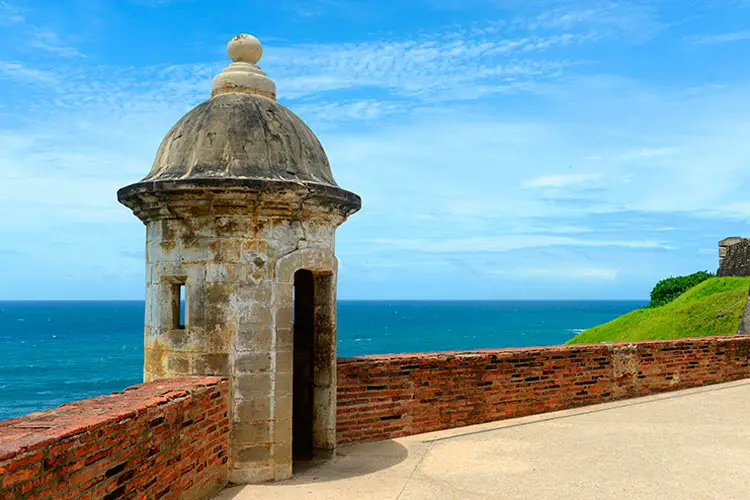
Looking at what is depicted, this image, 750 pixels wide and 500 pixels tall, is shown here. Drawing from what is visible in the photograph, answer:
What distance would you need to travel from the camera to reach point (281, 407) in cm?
643

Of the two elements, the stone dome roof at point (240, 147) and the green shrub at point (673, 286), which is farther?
the green shrub at point (673, 286)

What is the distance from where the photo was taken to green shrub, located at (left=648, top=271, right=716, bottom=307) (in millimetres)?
36688

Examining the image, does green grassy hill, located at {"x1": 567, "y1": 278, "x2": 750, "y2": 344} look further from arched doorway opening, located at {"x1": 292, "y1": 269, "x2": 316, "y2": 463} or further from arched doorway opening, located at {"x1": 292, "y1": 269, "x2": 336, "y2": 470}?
arched doorway opening, located at {"x1": 292, "y1": 269, "x2": 336, "y2": 470}

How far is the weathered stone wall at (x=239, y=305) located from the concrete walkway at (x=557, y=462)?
0.50m

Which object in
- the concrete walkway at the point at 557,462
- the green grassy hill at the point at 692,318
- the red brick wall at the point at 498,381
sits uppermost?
the green grassy hill at the point at 692,318

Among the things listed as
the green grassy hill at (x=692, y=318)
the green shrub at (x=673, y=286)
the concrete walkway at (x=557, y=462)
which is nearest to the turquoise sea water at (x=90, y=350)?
the green grassy hill at (x=692, y=318)

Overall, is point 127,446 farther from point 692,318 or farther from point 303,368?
point 692,318

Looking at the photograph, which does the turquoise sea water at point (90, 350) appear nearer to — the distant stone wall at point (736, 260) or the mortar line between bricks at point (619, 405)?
the mortar line between bricks at point (619, 405)

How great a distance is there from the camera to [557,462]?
7242 mm

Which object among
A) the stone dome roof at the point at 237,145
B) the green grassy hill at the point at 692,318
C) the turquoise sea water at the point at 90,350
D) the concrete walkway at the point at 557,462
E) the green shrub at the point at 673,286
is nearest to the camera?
the concrete walkway at the point at 557,462

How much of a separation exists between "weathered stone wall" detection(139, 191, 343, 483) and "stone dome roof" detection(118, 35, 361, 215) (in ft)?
0.53

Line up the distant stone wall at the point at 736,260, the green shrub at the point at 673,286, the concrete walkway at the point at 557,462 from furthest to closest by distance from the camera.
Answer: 1. the green shrub at the point at 673,286
2. the distant stone wall at the point at 736,260
3. the concrete walkway at the point at 557,462

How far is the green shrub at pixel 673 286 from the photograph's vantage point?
36688 mm

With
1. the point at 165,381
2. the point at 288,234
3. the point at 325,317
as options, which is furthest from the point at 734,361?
the point at 165,381
